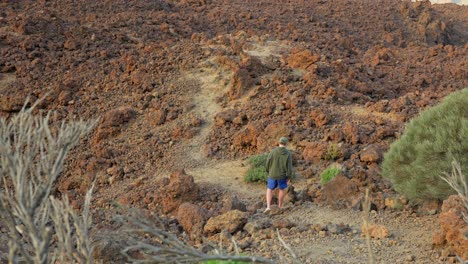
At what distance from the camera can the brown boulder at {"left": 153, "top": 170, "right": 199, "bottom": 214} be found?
321 inches

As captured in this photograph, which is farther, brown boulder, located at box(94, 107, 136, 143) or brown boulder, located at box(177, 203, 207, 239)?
brown boulder, located at box(94, 107, 136, 143)

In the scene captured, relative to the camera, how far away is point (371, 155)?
8727mm

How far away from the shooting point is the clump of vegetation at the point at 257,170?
9014 millimetres

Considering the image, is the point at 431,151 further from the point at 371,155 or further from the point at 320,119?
the point at 320,119

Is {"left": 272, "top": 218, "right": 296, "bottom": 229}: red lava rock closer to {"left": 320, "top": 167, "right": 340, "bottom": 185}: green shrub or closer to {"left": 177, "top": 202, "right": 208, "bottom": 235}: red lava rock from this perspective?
{"left": 177, "top": 202, "right": 208, "bottom": 235}: red lava rock

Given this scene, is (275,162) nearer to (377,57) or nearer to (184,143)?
(184,143)

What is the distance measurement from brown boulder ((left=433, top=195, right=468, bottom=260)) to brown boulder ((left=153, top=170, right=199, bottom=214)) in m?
4.09

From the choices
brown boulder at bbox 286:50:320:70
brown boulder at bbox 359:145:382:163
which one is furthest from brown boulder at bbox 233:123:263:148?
brown boulder at bbox 286:50:320:70

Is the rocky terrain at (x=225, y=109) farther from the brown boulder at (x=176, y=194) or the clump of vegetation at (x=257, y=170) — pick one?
the clump of vegetation at (x=257, y=170)

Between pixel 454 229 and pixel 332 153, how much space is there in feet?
14.6

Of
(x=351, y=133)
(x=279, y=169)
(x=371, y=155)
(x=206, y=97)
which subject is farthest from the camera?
(x=206, y=97)

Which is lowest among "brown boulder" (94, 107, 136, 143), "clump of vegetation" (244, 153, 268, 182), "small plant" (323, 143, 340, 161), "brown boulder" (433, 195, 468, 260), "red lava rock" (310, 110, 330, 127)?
"brown boulder" (94, 107, 136, 143)

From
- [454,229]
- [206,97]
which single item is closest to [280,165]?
[454,229]

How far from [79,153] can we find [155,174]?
7.19 feet
